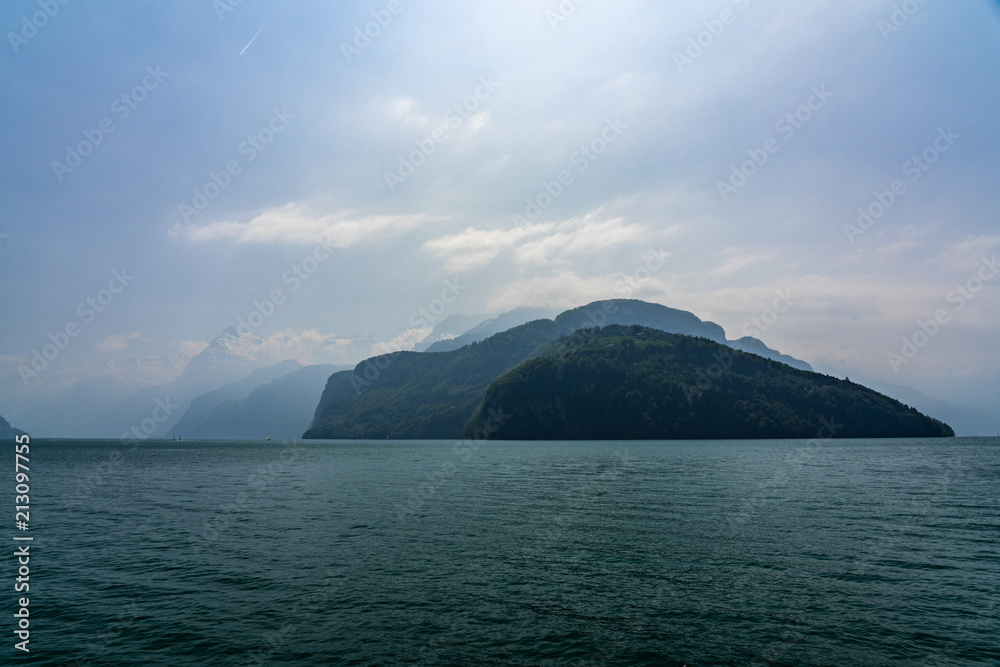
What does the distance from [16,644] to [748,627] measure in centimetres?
3239

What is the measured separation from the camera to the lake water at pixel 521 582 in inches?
841

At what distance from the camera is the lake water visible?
2136cm

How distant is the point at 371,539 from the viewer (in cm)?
4088

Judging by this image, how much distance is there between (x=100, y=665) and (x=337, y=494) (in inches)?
2008

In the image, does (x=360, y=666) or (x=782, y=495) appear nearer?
(x=360, y=666)

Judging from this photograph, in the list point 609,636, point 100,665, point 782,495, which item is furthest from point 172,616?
point 782,495

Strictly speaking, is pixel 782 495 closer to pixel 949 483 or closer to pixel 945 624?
pixel 949 483

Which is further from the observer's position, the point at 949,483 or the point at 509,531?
the point at 949,483

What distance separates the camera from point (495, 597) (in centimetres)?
2719

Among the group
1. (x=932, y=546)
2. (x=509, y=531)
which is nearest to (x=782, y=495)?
(x=932, y=546)

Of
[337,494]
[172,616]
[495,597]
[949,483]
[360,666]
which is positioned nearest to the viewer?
[360,666]

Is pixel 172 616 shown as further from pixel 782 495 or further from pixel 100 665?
pixel 782 495

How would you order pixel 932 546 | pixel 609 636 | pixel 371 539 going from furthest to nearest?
1. pixel 371 539
2. pixel 932 546
3. pixel 609 636

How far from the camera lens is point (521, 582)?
29656mm
